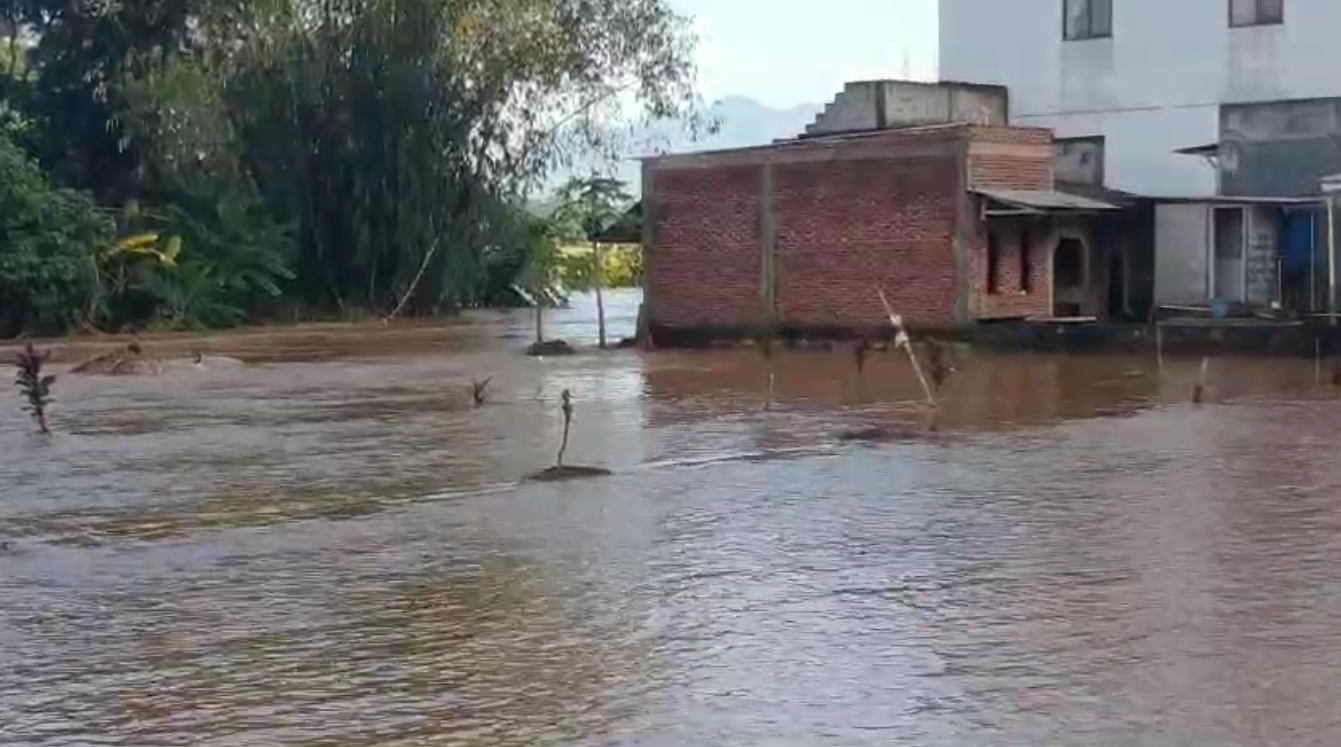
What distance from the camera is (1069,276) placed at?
118 feet

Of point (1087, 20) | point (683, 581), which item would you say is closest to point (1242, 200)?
point (1087, 20)

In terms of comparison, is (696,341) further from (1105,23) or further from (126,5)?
(126,5)

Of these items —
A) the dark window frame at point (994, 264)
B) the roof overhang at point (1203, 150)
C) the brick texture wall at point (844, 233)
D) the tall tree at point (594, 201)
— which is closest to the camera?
the brick texture wall at point (844, 233)

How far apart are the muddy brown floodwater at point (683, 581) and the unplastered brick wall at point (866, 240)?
12475mm

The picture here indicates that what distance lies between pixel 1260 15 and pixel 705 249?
36.7ft

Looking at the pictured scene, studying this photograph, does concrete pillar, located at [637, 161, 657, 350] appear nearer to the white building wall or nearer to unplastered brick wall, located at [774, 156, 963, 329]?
unplastered brick wall, located at [774, 156, 963, 329]

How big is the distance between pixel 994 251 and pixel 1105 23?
8.59m

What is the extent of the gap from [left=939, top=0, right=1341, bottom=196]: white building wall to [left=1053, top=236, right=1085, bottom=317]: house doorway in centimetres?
394

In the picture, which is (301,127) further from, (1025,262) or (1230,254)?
(1230,254)

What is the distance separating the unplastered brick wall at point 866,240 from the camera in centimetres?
3359

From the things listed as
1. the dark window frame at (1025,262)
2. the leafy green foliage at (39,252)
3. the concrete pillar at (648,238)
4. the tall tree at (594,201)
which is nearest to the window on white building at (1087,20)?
the dark window frame at (1025,262)

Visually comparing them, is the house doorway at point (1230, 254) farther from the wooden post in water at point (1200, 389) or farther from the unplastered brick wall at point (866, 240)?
the wooden post in water at point (1200, 389)

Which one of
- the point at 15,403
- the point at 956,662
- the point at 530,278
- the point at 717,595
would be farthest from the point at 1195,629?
the point at 530,278

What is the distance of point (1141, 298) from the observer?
36188 millimetres
